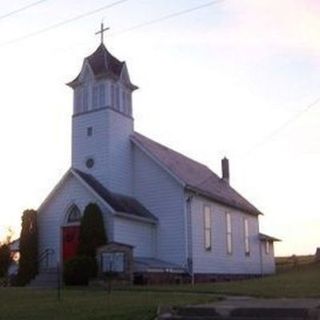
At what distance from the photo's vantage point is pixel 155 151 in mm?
35500

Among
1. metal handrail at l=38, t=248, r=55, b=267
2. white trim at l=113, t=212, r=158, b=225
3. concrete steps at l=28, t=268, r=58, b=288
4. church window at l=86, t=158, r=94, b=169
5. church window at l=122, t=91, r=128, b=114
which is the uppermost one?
church window at l=122, t=91, r=128, b=114

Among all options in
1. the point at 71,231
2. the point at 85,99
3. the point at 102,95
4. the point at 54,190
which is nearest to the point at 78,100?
the point at 85,99

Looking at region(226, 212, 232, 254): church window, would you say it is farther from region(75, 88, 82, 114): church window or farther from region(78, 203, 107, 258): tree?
region(75, 88, 82, 114): church window

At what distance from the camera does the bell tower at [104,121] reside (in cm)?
3375

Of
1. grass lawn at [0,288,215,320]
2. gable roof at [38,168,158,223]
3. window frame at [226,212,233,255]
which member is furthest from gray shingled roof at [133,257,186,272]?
grass lawn at [0,288,215,320]

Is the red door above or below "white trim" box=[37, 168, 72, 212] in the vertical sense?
below

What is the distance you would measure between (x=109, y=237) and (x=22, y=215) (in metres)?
5.76

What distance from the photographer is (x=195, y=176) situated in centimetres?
3797

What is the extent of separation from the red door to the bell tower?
9.10 feet

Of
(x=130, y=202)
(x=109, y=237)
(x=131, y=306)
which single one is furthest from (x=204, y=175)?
(x=131, y=306)

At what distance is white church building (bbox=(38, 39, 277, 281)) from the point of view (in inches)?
1288

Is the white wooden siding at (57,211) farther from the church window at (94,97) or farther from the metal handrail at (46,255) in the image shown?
the church window at (94,97)

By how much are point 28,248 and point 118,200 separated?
529 centimetres

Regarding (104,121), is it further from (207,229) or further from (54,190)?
(207,229)
